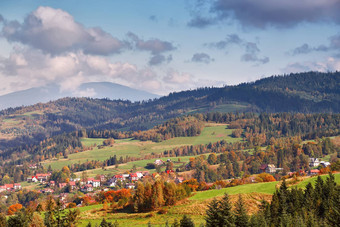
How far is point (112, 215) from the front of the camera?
8356cm

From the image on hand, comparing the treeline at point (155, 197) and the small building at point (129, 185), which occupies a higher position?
the treeline at point (155, 197)

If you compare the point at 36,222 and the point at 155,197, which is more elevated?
the point at 36,222

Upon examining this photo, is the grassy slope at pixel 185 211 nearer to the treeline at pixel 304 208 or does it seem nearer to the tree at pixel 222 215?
the treeline at pixel 304 208

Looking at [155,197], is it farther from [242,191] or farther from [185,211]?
[242,191]

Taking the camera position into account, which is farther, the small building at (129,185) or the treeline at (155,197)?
the small building at (129,185)

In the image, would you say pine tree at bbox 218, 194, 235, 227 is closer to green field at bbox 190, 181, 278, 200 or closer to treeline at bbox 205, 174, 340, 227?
treeline at bbox 205, 174, 340, 227

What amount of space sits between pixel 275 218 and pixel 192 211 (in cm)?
2233

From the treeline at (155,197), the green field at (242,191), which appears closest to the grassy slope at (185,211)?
the green field at (242,191)

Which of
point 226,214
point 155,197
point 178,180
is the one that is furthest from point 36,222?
point 178,180

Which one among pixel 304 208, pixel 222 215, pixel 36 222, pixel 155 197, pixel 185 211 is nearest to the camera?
pixel 222 215

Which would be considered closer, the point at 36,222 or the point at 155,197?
the point at 36,222

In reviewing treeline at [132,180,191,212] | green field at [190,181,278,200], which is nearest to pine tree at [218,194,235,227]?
green field at [190,181,278,200]

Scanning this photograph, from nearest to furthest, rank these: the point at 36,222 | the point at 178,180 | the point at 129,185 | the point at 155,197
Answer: the point at 36,222, the point at 155,197, the point at 178,180, the point at 129,185

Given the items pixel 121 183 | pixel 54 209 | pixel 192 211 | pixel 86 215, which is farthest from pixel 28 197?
pixel 54 209
